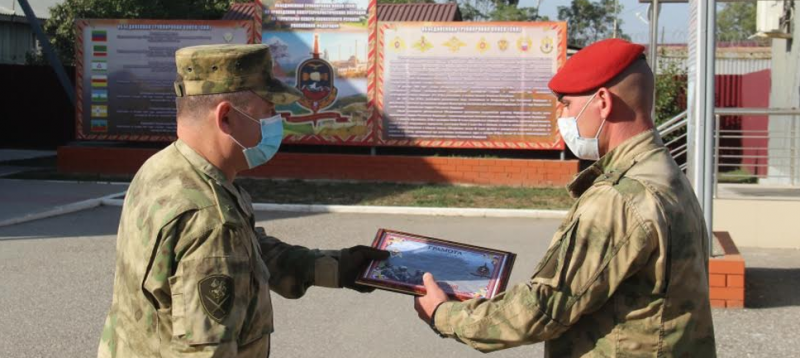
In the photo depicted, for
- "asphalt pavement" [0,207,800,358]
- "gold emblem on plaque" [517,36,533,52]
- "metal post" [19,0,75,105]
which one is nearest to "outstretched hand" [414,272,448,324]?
"asphalt pavement" [0,207,800,358]

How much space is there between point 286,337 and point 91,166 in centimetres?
1140

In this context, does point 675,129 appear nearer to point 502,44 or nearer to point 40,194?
point 502,44

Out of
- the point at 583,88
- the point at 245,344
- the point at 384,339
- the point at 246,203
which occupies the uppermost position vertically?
→ the point at 583,88

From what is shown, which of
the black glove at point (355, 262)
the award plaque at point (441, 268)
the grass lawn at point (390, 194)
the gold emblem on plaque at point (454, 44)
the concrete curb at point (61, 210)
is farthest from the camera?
the gold emblem on plaque at point (454, 44)

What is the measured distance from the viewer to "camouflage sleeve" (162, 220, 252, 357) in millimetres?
2406

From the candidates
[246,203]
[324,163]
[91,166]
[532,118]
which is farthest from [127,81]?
[246,203]

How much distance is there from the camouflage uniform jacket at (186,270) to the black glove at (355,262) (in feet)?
2.05

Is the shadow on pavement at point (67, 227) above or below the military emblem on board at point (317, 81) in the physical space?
below

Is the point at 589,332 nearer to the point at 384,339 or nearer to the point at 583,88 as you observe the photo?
the point at 583,88

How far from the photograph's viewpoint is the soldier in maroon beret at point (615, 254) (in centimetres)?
256

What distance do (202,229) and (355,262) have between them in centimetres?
100

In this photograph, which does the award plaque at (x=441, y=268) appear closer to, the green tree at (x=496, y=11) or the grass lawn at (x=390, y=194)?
the grass lawn at (x=390, y=194)

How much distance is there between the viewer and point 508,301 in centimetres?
276

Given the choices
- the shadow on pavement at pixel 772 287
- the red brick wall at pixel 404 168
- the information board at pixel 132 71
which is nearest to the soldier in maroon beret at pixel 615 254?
the shadow on pavement at pixel 772 287
